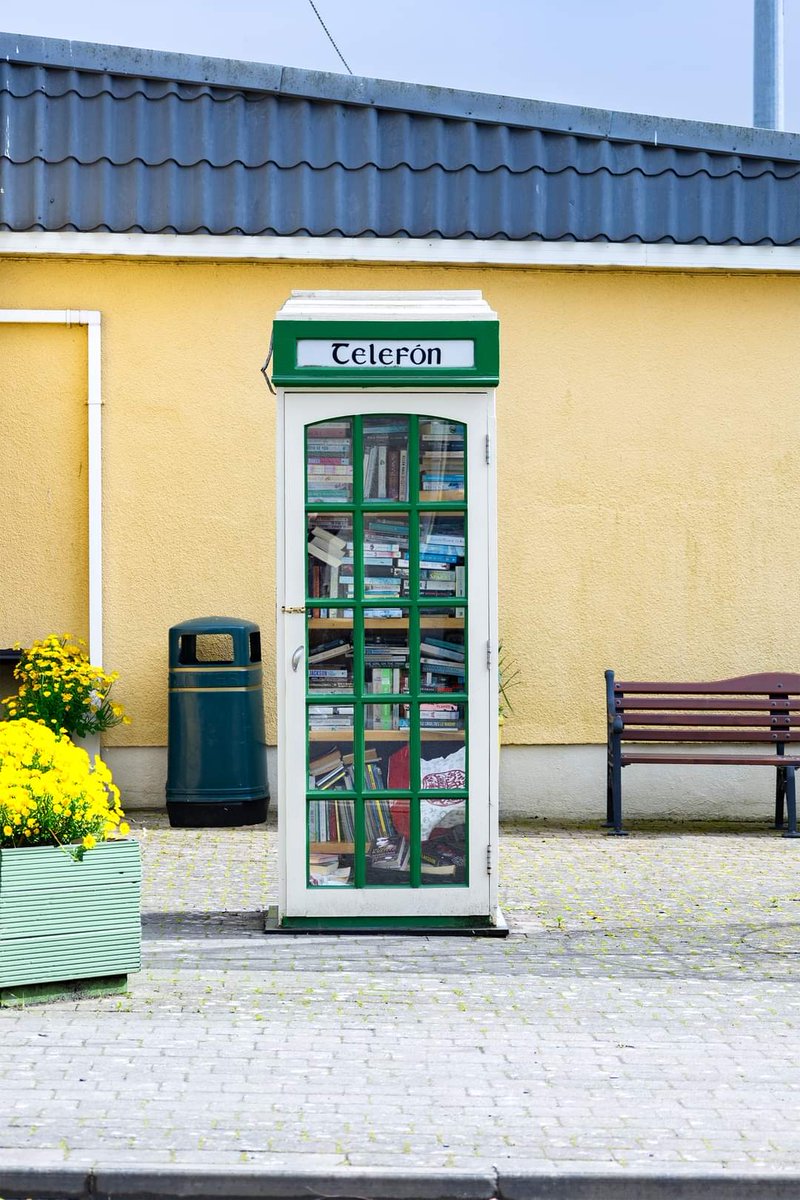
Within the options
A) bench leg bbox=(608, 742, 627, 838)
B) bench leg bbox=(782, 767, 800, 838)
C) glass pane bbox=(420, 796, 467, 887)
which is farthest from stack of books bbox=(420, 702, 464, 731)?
bench leg bbox=(782, 767, 800, 838)

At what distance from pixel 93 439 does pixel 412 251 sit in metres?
2.65

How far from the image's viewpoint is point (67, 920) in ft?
19.1

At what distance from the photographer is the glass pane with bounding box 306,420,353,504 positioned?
7.05 m

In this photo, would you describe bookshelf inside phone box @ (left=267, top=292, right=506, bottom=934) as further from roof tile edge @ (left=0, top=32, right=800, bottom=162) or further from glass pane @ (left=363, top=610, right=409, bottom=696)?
roof tile edge @ (left=0, top=32, right=800, bottom=162)

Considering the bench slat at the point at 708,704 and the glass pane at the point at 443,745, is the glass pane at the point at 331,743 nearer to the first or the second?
the glass pane at the point at 443,745

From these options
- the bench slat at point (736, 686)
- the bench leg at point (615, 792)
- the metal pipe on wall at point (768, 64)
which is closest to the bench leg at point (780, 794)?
the bench slat at point (736, 686)

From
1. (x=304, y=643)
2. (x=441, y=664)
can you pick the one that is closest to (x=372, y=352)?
(x=304, y=643)

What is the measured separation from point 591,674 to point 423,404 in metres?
4.45

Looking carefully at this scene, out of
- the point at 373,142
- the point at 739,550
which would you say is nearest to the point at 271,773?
the point at 739,550

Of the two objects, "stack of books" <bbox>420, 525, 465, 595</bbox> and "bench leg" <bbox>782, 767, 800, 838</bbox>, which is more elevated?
"stack of books" <bbox>420, 525, 465, 595</bbox>

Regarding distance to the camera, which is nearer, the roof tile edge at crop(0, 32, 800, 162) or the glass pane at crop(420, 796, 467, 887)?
the glass pane at crop(420, 796, 467, 887)

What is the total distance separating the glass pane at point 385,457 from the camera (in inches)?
278

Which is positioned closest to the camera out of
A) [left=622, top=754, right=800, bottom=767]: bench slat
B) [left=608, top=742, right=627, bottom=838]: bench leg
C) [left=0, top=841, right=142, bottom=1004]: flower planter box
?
[left=0, top=841, right=142, bottom=1004]: flower planter box

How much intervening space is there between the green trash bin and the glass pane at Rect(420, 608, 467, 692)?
3.30m
